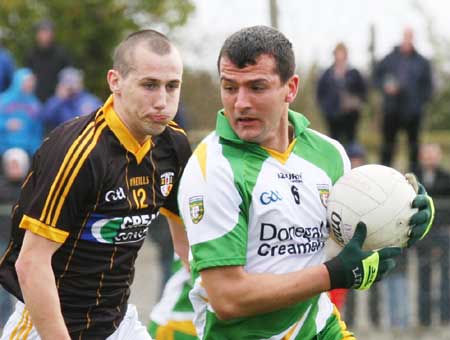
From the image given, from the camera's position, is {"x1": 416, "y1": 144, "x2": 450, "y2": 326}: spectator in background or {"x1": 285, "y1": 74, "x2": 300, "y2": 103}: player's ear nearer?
{"x1": 285, "y1": 74, "x2": 300, "y2": 103}: player's ear

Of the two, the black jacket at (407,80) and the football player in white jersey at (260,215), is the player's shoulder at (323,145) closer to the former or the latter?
the football player in white jersey at (260,215)

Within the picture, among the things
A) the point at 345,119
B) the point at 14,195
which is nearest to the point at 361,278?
the point at 14,195

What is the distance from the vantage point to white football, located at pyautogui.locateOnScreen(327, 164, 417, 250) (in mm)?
4629

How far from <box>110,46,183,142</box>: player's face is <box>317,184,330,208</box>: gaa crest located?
782 millimetres

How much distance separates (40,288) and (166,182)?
3.31ft

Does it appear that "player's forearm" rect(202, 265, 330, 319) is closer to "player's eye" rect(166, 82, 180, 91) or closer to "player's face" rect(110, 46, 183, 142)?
"player's face" rect(110, 46, 183, 142)

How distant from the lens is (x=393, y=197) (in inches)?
184

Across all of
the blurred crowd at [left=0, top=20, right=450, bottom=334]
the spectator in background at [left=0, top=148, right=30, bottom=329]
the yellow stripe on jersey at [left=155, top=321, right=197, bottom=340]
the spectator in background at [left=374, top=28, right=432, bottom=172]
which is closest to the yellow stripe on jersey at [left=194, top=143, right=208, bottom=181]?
the yellow stripe on jersey at [left=155, top=321, right=197, bottom=340]

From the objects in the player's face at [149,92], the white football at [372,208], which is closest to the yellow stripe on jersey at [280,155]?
the white football at [372,208]

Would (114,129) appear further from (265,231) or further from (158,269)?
(158,269)

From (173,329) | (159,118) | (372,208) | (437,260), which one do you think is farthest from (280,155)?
(437,260)

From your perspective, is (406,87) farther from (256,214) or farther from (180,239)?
(256,214)

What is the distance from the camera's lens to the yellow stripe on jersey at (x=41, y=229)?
14.9 ft

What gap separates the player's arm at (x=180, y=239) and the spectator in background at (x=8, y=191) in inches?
145
